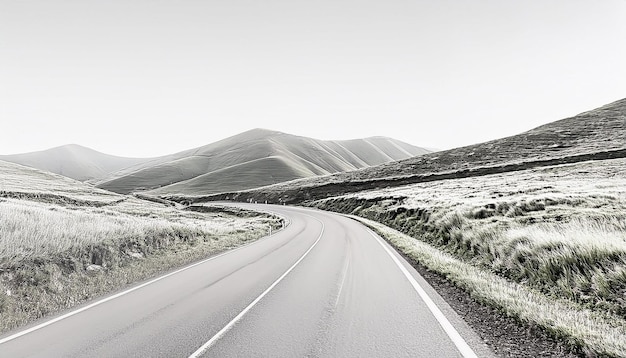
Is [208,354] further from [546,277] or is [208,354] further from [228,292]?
[546,277]

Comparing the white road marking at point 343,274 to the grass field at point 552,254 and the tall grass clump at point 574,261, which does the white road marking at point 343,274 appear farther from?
the tall grass clump at point 574,261

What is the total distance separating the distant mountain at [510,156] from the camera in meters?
53.0

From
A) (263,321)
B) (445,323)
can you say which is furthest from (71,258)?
(445,323)

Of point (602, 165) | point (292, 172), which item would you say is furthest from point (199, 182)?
point (602, 165)

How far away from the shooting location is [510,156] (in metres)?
63.6

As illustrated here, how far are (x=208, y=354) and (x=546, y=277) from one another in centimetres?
784

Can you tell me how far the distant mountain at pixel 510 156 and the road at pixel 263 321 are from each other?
52.5 m

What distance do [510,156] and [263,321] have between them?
227 ft

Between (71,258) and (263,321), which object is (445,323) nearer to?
(263,321)

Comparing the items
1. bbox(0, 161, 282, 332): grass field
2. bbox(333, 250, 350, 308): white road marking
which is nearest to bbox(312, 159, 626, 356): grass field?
bbox(333, 250, 350, 308): white road marking

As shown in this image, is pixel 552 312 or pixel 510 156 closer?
pixel 552 312

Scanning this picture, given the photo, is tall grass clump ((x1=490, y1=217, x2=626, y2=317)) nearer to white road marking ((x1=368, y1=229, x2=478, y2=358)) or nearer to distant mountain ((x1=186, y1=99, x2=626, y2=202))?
white road marking ((x1=368, y1=229, x2=478, y2=358))

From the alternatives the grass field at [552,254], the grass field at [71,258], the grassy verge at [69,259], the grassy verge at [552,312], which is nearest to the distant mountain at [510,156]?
the grass field at [552,254]

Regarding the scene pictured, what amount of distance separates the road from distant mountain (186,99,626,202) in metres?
52.5
